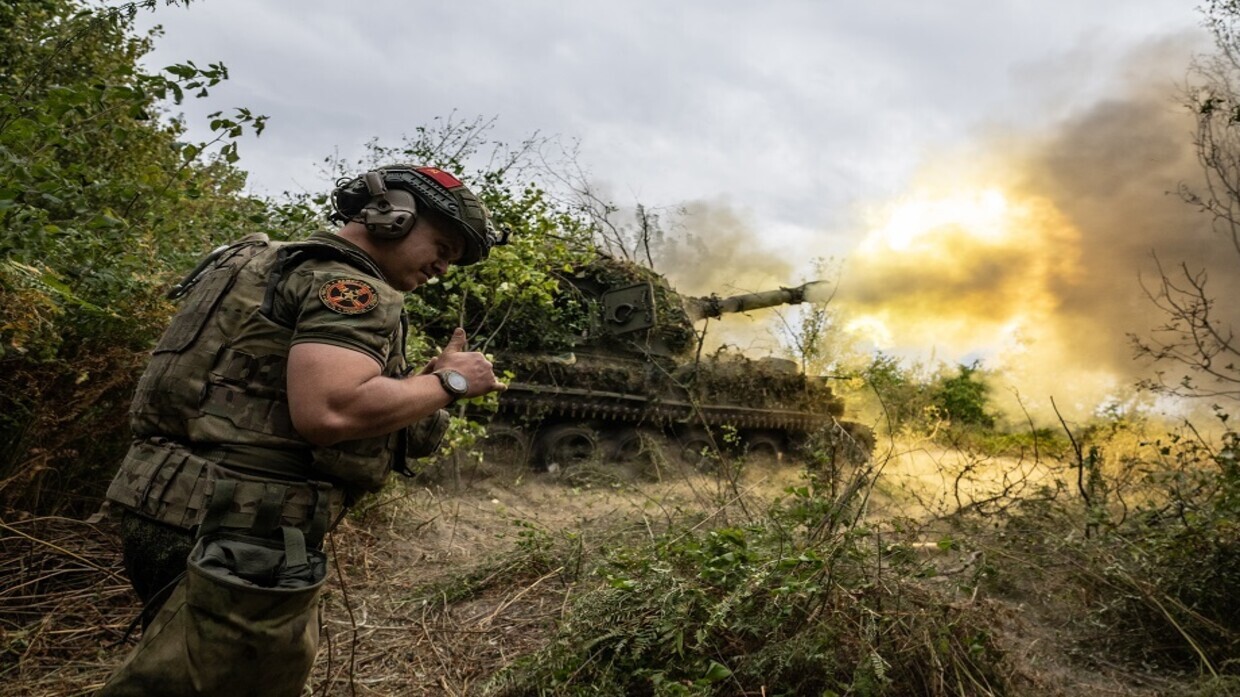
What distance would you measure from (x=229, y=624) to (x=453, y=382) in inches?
31.1

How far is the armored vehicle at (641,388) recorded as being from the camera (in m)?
12.6

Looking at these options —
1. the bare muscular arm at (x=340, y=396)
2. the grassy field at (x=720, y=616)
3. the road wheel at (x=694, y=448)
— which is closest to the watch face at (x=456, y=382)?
the bare muscular arm at (x=340, y=396)

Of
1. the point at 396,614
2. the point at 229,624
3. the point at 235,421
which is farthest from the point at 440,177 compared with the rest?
the point at 396,614

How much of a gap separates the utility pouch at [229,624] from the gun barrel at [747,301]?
14.2 meters

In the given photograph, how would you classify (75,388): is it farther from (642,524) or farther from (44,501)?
(642,524)

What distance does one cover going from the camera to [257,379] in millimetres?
2287

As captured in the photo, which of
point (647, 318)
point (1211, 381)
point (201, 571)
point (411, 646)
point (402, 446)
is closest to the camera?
point (201, 571)

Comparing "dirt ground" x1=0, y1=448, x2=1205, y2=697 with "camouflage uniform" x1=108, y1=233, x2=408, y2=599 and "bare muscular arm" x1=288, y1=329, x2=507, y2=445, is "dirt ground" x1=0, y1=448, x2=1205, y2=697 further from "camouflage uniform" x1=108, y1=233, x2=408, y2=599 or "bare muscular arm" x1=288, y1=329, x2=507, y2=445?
"bare muscular arm" x1=288, y1=329, x2=507, y2=445

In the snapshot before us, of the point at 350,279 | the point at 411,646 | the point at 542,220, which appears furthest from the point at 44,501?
the point at 542,220

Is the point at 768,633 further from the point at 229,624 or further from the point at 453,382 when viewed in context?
the point at 229,624

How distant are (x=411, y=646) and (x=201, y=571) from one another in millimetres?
2488

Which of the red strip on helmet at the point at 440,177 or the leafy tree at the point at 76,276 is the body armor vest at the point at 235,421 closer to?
the red strip on helmet at the point at 440,177

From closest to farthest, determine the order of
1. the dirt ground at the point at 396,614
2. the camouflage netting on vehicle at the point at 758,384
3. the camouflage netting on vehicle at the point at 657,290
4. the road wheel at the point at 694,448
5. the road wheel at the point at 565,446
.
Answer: the dirt ground at the point at 396,614 < the road wheel at the point at 565,446 < the road wheel at the point at 694,448 < the camouflage netting on vehicle at the point at 758,384 < the camouflage netting on vehicle at the point at 657,290

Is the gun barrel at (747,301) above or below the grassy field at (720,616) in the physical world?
above
